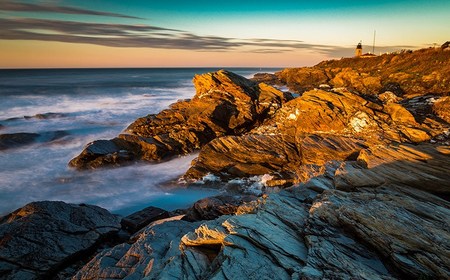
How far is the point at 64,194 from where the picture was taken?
23.7m

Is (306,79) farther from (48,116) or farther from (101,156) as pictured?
(101,156)

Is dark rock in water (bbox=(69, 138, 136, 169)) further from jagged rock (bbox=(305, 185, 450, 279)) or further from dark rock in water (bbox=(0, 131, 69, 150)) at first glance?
jagged rock (bbox=(305, 185, 450, 279))

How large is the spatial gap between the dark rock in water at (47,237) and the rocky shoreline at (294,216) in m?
0.04

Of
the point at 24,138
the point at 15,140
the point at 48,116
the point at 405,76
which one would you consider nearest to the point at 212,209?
the point at 15,140

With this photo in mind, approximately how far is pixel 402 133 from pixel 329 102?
670 centimetres

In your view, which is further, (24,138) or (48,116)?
(48,116)

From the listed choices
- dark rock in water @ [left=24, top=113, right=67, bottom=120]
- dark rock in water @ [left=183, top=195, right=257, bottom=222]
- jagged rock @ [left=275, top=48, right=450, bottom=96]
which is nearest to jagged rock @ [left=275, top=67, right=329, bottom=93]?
jagged rock @ [left=275, top=48, right=450, bottom=96]

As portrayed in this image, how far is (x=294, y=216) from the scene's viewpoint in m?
10.6

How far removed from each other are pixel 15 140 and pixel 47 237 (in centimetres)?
2807

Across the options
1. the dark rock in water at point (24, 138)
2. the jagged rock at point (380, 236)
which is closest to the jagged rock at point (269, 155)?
the jagged rock at point (380, 236)

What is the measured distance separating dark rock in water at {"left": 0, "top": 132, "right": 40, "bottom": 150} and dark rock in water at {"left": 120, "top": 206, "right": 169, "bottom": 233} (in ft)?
83.1

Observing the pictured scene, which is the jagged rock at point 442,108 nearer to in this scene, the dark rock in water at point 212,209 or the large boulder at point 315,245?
the large boulder at point 315,245

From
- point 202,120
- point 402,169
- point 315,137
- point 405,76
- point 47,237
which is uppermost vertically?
point 405,76

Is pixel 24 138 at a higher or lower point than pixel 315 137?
lower
